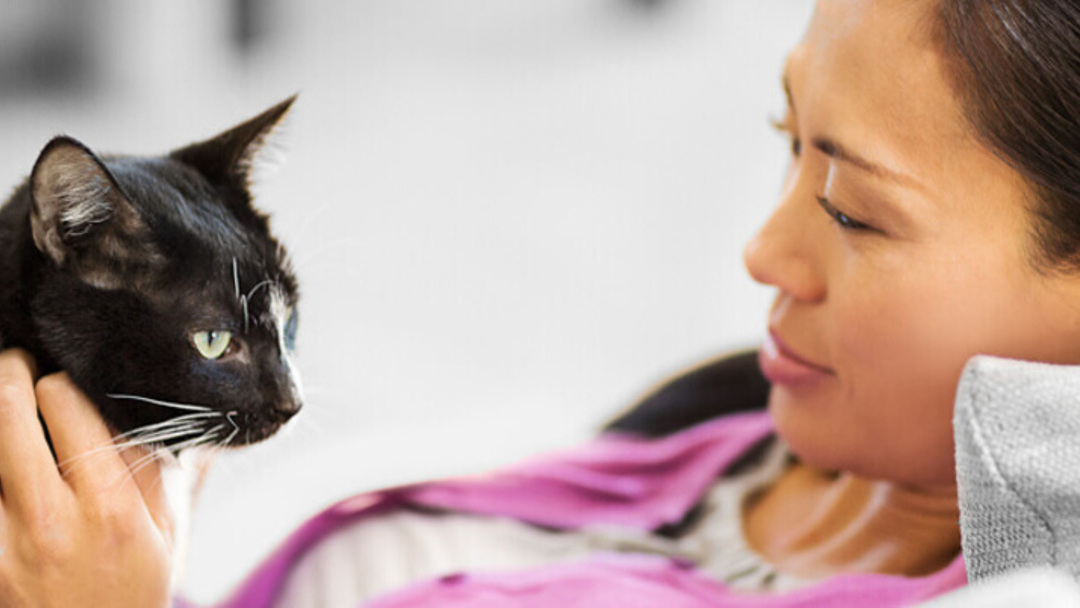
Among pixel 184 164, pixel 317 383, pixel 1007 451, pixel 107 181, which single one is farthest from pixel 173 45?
pixel 1007 451

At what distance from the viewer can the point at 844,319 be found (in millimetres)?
720

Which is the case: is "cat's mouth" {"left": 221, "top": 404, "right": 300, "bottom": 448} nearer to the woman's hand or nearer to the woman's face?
the woman's hand

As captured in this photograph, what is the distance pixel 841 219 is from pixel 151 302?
472mm

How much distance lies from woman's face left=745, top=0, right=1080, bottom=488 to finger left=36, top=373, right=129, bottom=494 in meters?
0.48

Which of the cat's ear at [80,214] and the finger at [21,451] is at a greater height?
the cat's ear at [80,214]

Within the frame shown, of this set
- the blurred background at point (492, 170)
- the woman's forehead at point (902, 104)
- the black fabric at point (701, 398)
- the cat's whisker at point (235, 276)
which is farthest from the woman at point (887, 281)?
the blurred background at point (492, 170)

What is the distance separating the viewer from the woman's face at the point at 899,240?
2.15 ft

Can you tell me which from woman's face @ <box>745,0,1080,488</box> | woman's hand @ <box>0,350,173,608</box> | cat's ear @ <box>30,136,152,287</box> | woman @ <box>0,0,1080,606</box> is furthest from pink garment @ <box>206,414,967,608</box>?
cat's ear @ <box>30,136,152,287</box>

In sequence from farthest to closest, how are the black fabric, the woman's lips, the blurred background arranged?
the blurred background
the black fabric
the woman's lips

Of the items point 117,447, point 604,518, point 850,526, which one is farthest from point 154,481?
point 850,526

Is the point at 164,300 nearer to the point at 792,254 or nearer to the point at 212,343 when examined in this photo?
the point at 212,343

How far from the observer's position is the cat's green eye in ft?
2.15

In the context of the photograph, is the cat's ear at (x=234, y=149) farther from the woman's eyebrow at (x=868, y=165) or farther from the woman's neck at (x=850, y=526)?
the woman's neck at (x=850, y=526)

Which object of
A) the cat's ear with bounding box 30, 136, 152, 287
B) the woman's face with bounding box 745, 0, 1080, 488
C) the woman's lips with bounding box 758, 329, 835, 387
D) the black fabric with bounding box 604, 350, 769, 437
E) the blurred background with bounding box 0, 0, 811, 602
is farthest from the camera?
the blurred background with bounding box 0, 0, 811, 602
